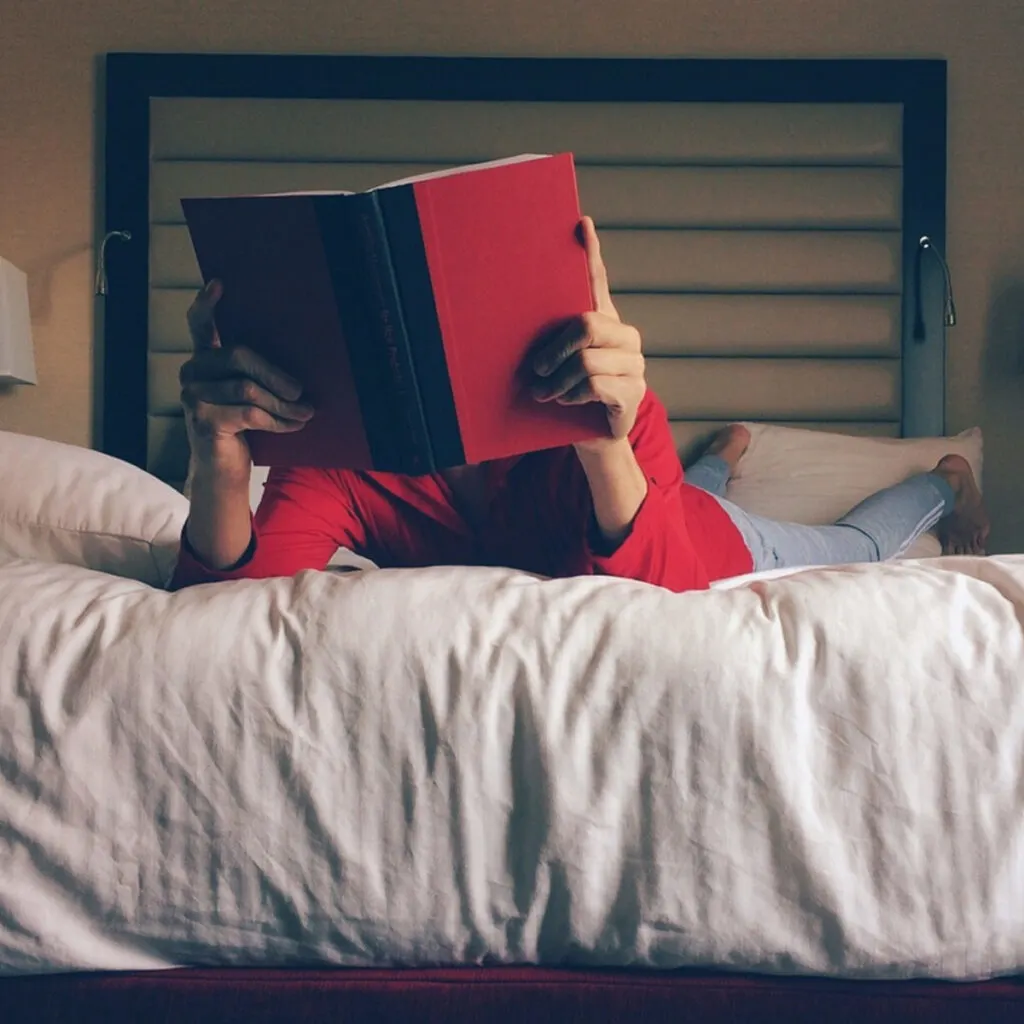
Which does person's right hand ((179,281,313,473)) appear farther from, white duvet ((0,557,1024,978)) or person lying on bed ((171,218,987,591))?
white duvet ((0,557,1024,978))

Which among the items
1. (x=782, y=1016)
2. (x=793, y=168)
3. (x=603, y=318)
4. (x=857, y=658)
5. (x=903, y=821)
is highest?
(x=793, y=168)

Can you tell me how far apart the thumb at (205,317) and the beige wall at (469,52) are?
1.81m

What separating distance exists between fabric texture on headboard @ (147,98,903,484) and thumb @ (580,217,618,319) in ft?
5.43

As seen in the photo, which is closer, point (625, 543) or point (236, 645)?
point (236, 645)

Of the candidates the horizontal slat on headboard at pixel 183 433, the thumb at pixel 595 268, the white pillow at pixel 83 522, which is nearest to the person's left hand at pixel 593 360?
the thumb at pixel 595 268

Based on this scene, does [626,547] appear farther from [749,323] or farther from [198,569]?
[749,323]

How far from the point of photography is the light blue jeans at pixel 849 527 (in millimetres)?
1620

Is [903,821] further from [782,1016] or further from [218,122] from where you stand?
[218,122]

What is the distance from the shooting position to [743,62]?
2545 millimetres

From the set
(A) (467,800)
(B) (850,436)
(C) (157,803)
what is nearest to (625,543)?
(A) (467,800)

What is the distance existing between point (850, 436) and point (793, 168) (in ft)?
2.19

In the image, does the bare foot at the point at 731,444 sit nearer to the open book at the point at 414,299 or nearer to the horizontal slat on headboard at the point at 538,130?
the horizontal slat on headboard at the point at 538,130

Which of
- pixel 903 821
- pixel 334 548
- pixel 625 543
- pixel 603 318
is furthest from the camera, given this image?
pixel 334 548

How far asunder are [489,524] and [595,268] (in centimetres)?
39
